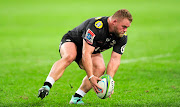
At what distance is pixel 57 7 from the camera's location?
41500mm

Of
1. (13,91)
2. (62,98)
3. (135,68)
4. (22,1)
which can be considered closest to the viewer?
(62,98)

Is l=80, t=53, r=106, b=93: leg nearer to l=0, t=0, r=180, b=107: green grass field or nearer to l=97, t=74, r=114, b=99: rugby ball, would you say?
l=0, t=0, r=180, b=107: green grass field

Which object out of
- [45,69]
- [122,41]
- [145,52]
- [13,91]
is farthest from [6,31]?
[122,41]

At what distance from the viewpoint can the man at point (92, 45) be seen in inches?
239

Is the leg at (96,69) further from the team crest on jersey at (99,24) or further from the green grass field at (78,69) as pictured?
the team crest on jersey at (99,24)

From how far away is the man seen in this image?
6.06m

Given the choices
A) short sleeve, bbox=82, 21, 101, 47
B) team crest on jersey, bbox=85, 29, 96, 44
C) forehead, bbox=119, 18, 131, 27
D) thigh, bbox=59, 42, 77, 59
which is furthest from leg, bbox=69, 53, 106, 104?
forehead, bbox=119, 18, 131, 27

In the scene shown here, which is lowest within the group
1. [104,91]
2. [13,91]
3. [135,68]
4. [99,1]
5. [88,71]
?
[99,1]

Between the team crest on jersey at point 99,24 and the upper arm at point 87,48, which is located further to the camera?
the team crest on jersey at point 99,24

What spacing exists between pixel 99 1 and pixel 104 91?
1658 inches

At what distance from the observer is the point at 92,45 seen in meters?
6.20

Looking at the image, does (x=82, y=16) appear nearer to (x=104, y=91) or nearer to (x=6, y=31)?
(x=6, y=31)

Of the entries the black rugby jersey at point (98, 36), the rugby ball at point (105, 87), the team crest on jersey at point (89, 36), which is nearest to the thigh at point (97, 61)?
the black rugby jersey at point (98, 36)

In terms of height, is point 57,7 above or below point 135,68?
below
